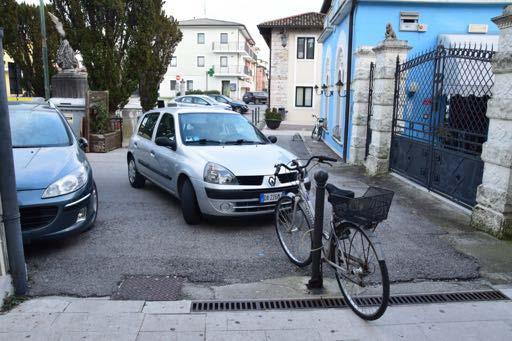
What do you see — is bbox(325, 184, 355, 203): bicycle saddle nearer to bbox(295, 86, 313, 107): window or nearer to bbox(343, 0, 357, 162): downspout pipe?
bbox(343, 0, 357, 162): downspout pipe

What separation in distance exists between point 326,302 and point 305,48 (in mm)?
28940

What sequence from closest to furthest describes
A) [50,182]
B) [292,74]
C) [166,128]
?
[50,182] < [166,128] < [292,74]

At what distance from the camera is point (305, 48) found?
102 ft

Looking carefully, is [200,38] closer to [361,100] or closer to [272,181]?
[361,100]

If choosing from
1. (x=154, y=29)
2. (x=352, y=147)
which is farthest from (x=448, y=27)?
(x=154, y=29)

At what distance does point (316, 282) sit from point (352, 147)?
27.5ft

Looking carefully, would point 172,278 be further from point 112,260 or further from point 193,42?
point 193,42

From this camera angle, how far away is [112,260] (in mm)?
4922

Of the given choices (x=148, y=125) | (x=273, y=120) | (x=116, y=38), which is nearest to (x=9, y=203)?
(x=148, y=125)

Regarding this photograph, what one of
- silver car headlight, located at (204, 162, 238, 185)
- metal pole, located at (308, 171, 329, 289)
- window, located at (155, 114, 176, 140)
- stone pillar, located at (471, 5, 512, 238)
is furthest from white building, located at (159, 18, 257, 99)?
metal pole, located at (308, 171, 329, 289)

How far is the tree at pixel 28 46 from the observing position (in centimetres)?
2003

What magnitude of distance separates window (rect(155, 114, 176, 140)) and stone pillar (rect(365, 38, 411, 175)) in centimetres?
487

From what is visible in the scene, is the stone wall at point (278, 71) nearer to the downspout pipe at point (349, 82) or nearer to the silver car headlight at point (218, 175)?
the downspout pipe at point (349, 82)

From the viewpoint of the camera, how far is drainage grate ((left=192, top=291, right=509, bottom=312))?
154 inches
